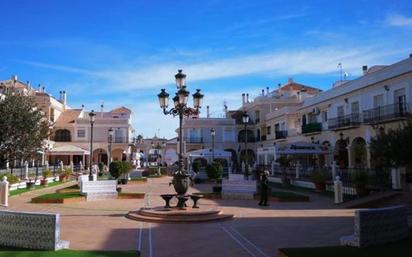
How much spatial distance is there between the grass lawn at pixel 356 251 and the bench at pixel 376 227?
0.20m

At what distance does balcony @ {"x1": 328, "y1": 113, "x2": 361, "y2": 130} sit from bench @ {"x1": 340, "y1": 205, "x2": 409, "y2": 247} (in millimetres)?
25686

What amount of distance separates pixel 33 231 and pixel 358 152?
27.5 meters

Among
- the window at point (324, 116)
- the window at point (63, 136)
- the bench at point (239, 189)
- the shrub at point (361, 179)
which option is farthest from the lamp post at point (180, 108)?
the window at point (63, 136)

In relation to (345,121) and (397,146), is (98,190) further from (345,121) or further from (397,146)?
(345,121)

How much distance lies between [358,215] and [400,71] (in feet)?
74.9

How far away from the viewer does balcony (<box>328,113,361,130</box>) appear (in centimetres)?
3537

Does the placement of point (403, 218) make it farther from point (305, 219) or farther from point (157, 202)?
point (157, 202)

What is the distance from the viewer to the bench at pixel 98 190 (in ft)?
71.5

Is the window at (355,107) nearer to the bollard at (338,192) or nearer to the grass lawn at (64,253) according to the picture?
the bollard at (338,192)

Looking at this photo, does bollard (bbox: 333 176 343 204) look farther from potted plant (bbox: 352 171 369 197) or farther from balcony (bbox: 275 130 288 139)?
balcony (bbox: 275 130 288 139)

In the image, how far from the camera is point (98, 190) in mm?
22156

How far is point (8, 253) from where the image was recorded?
8719 millimetres

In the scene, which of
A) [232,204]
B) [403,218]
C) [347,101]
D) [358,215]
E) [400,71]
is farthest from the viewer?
[347,101]

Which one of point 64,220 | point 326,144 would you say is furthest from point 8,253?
point 326,144
